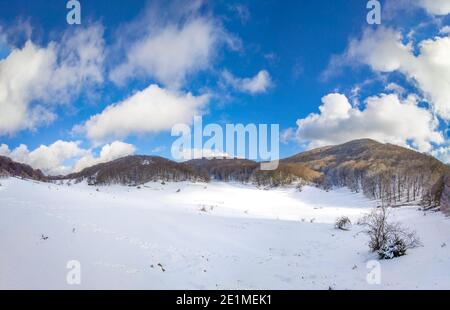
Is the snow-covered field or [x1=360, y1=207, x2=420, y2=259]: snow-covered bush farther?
[x1=360, y1=207, x2=420, y2=259]: snow-covered bush

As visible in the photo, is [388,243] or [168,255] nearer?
[168,255]

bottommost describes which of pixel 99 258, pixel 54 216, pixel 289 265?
pixel 289 265

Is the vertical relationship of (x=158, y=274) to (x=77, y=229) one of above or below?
below

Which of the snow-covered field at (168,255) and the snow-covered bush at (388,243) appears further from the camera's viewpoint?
the snow-covered bush at (388,243)

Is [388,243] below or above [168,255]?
above

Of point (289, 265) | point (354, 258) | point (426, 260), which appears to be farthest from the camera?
point (354, 258)

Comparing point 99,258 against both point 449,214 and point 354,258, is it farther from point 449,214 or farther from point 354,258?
point 449,214

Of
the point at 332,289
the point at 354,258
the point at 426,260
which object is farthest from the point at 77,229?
the point at 426,260
